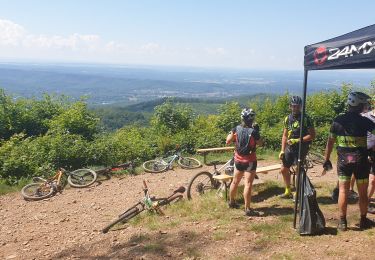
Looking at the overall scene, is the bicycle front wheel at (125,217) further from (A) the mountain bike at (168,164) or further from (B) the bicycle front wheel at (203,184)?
(A) the mountain bike at (168,164)

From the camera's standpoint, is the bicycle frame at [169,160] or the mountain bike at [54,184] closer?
the mountain bike at [54,184]

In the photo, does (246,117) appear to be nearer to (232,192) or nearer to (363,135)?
(232,192)

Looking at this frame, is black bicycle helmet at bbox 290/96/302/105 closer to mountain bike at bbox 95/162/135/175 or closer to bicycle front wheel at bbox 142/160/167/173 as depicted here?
bicycle front wheel at bbox 142/160/167/173


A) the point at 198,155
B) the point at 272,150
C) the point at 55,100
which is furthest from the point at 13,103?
the point at 272,150

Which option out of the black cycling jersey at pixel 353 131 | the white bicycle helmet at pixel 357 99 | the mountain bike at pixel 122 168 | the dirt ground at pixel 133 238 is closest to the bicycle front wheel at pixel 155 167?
the mountain bike at pixel 122 168

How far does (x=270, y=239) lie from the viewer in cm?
579

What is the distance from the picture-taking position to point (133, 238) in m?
6.59

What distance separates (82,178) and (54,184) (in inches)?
39.7

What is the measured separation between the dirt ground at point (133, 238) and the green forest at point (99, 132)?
4.17m

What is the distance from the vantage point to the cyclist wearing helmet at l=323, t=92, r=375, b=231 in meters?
5.43

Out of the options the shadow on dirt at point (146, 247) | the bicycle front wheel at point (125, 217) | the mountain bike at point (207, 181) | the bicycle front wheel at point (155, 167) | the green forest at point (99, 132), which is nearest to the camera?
the shadow on dirt at point (146, 247)

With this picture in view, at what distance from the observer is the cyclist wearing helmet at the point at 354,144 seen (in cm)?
543

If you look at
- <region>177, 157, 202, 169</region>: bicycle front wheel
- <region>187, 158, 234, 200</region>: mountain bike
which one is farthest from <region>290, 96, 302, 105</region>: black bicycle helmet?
<region>177, 157, 202, 169</region>: bicycle front wheel

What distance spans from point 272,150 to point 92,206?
355 inches
